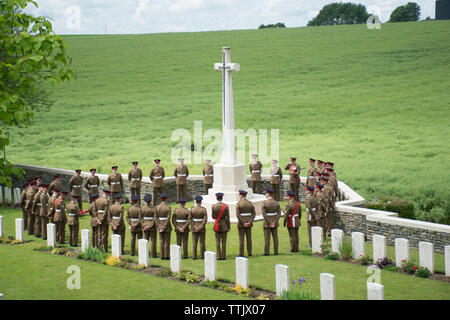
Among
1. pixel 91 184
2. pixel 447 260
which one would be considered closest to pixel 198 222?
pixel 447 260

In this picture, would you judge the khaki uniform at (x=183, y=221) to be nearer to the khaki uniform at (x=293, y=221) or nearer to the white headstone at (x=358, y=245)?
the khaki uniform at (x=293, y=221)

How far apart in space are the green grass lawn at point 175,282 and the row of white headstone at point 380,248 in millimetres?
447

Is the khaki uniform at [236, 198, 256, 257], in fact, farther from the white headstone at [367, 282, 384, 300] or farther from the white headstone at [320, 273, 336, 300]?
the white headstone at [367, 282, 384, 300]

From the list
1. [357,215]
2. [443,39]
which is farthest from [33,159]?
[443,39]

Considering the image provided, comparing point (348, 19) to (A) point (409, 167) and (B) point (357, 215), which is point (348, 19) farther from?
(B) point (357, 215)

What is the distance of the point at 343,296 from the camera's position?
36.9 feet

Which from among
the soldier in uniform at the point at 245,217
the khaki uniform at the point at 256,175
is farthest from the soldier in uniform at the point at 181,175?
the soldier in uniform at the point at 245,217

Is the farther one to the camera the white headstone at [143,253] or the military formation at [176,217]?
the military formation at [176,217]

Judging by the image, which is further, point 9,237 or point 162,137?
point 162,137

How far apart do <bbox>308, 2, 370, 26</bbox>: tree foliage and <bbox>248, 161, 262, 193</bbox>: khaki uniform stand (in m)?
61.0

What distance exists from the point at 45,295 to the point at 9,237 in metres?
6.55

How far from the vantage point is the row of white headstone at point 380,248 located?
41.4 ft

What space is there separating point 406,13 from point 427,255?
7139 cm

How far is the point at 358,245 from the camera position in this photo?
45.8 feet
